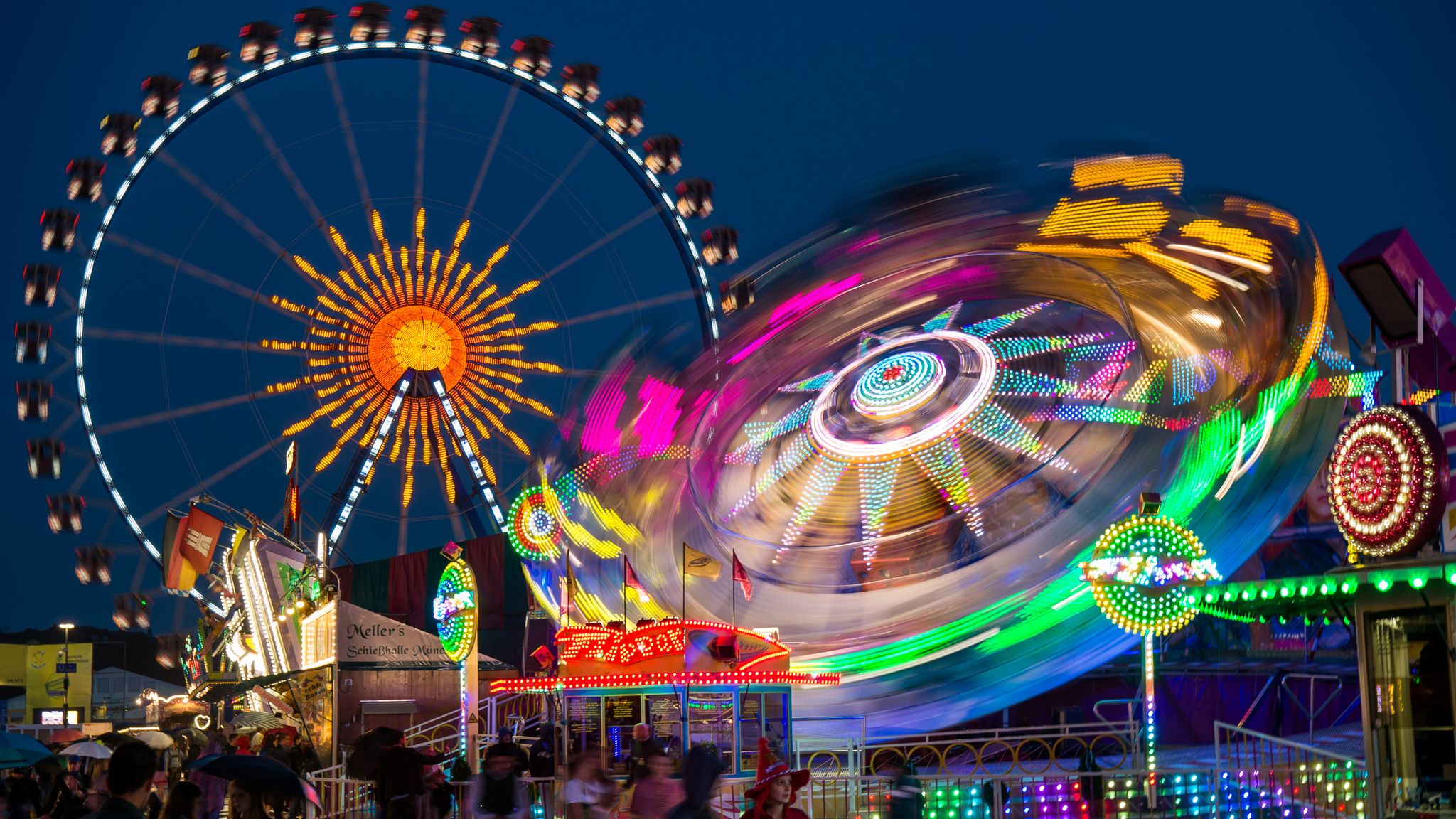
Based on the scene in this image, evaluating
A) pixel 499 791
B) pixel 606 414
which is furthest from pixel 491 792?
pixel 606 414

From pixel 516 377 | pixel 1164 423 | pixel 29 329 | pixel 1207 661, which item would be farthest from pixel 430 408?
pixel 1207 661

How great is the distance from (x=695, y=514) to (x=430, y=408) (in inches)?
223

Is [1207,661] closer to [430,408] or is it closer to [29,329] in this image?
[430,408]

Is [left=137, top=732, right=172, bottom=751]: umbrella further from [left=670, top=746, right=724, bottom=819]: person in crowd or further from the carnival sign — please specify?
[left=670, top=746, right=724, bottom=819]: person in crowd

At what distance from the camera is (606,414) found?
25.2m

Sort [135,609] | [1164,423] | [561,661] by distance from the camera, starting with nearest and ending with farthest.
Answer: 1. [561,661]
2. [1164,423]
3. [135,609]

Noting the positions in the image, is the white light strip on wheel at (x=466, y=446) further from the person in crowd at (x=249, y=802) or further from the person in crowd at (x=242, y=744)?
the person in crowd at (x=249, y=802)

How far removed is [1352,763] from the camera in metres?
12.5

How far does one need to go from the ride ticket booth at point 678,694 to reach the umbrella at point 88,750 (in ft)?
20.6

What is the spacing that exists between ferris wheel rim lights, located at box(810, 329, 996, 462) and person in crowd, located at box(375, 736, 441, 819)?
1429 centimetres

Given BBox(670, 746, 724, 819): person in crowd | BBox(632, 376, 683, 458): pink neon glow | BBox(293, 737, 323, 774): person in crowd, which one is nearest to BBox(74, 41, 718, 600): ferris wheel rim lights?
BBox(632, 376, 683, 458): pink neon glow

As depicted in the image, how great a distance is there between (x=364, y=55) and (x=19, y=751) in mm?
17671

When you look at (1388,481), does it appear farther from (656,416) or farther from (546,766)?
(656,416)

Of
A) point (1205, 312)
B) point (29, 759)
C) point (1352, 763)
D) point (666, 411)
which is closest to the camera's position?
point (1352, 763)
